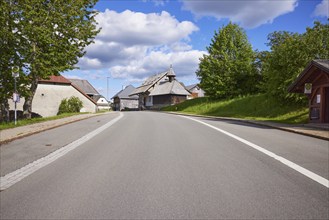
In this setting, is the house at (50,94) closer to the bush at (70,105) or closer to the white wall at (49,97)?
the white wall at (49,97)

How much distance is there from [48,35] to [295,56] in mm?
20033

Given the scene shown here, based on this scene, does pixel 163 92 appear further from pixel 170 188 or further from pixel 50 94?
pixel 170 188

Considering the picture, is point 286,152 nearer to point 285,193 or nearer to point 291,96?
point 285,193

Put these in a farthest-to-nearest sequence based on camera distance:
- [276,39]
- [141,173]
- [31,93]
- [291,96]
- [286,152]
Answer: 1. [276,39]
2. [291,96]
3. [31,93]
4. [286,152]
5. [141,173]

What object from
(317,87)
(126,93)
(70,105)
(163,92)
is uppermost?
(126,93)

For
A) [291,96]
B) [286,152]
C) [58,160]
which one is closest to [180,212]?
[58,160]

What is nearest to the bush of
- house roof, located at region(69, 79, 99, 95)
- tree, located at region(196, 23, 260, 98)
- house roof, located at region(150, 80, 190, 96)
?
tree, located at region(196, 23, 260, 98)

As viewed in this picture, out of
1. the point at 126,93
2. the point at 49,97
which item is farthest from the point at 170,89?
the point at 126,93

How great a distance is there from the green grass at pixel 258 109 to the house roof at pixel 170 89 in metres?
17.4

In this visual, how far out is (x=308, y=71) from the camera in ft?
64.8

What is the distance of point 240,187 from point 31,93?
22.3m

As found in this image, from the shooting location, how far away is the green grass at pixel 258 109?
25641 millimetres

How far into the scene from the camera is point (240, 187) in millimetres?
5215

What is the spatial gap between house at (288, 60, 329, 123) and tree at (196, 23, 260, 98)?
25.0 meters
